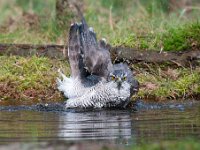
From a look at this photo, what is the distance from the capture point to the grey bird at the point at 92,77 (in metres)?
11.3

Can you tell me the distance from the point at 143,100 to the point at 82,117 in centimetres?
173

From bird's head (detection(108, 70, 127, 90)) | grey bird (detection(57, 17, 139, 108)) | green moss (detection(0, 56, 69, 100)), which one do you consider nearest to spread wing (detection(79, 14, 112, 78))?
grey bird (detection(57, 17, 139, 108))

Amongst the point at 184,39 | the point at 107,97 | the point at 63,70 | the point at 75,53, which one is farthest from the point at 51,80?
the point at 184,39

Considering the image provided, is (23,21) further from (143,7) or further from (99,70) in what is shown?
(99,70)

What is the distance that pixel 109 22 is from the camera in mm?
15406

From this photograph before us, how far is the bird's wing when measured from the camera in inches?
478

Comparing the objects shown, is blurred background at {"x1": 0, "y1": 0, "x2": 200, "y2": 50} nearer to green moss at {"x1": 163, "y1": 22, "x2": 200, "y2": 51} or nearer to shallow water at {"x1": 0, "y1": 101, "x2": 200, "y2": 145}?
green moss at {"x1": 163, "y1": 22, "x2": 200, "y2": 51}

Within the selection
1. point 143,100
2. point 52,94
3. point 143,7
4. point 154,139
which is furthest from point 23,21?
point 154,139

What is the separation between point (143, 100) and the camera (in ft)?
39.7

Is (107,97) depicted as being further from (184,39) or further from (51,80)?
(184,39)

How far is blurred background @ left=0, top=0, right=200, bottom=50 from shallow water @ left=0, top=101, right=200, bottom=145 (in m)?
2.40

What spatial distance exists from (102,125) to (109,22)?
231 inches

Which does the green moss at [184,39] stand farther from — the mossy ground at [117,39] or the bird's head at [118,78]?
the bird's head at [118,78]

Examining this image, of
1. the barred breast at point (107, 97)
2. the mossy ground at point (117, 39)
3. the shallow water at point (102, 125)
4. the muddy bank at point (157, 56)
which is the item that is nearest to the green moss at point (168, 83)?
the mossy ground at point (117, 39)
